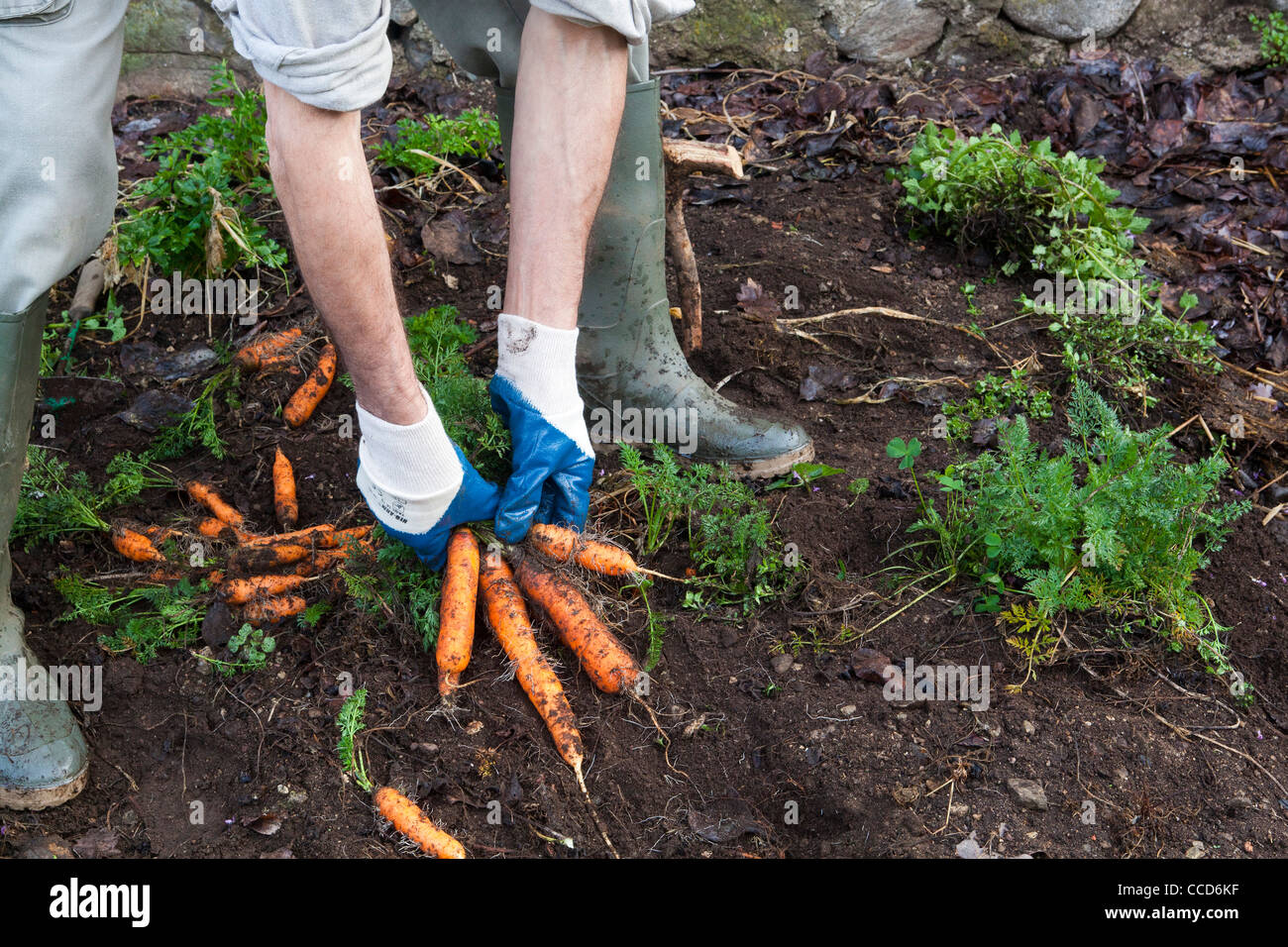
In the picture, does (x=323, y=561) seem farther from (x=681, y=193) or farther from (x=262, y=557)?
(x=681, y=193)

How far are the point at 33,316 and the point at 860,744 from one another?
1.81m

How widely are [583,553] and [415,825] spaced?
0.67 meters

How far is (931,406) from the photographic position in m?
A: 2.89

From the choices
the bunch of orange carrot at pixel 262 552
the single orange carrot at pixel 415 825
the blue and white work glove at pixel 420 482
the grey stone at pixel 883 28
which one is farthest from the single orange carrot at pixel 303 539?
the grey stone at pixel 883 28

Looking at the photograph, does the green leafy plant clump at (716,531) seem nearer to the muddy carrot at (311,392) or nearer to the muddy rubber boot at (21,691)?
the muddy carrot at (311,392)

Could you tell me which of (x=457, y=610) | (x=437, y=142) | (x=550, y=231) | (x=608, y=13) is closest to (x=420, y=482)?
(x=457, y=610)

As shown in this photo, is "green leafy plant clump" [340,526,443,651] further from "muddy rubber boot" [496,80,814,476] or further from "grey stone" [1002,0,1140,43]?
"grey stone" [1002,0,1140,43]

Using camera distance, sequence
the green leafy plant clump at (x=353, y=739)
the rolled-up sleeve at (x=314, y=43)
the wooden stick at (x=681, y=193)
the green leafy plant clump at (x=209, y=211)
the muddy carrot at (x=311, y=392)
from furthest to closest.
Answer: the green leafy plant clump at (x=209, y=211) < the muddy carrot at (x=311, y=392) < the wooden stick at (x=681, y=193) < the green leafy plant clump at (x=353, y=739) < the rolled-up sleeve at (x=314, y=43)

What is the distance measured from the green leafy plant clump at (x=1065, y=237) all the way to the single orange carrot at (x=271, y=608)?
212 cm

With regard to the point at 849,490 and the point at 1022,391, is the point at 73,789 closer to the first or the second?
the point at 849,490

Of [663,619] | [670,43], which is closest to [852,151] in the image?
[670,43]

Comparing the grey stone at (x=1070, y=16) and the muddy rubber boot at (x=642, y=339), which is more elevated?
the grey stone at (x=1070, y=16)

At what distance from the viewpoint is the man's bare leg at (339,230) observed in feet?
5.74

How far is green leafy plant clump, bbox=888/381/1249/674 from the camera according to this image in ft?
6.97
